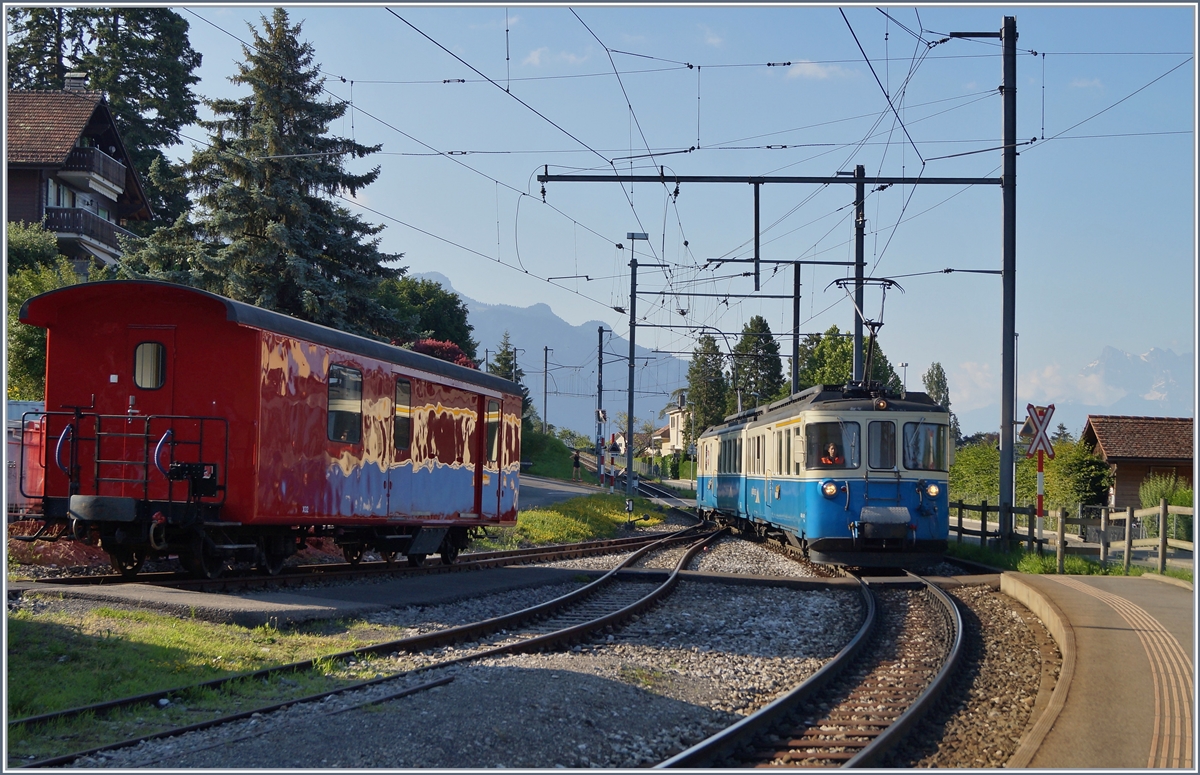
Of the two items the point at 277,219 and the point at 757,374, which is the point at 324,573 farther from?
the point at 757,374

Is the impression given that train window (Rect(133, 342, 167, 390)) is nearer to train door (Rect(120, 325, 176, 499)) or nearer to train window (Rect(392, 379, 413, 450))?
train door (Rect(120, 325, 176, 499))

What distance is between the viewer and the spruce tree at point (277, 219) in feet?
87.1

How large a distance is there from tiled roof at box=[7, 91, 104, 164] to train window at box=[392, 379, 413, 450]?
25.8 metres

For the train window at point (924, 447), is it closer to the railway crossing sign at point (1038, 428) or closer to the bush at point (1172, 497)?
the railway crossing sign at point (1038, 428)

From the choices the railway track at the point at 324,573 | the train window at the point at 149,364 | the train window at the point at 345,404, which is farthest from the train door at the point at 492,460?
the train window at the point at 149,364

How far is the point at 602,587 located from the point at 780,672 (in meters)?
5.68

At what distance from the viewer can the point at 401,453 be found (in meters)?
14.4

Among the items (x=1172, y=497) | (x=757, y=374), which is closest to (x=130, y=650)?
(x=1172, y=497)

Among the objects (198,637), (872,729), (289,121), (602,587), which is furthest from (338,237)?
(872,729)

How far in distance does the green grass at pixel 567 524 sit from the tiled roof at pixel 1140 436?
56.0 feet

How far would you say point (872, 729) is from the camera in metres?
7.25

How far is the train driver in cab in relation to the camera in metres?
16.7

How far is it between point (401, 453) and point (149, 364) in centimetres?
376

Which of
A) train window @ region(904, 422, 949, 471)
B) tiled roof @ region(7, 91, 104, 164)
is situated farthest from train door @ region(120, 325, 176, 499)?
tiled roof @ region(7, 91, 104, 164)
